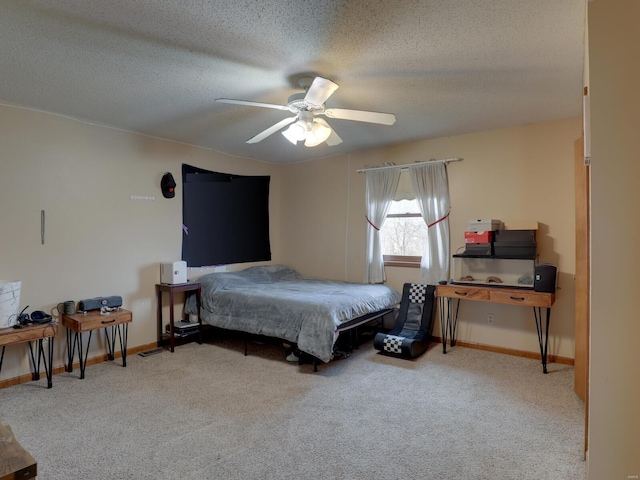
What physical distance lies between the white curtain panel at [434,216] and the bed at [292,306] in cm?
57

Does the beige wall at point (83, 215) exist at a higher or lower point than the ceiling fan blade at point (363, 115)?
lower

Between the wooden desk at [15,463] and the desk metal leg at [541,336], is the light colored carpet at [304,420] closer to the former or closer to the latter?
the desk metal leg at [541,336]

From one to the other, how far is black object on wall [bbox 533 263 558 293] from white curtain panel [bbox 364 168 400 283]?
6.07ft

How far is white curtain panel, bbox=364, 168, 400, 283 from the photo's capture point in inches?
185

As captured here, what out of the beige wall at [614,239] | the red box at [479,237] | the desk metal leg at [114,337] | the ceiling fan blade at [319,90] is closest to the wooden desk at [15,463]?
the beige wall at [614,239]

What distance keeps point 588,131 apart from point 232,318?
353 cm

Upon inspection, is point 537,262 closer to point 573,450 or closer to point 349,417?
point 573,450

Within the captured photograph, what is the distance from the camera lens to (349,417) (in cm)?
256

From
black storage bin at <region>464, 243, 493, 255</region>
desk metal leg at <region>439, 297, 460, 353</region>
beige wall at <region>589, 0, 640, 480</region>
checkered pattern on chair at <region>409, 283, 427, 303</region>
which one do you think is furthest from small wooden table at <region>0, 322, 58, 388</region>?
black storage bin at <region>464, 243, 493, 255</region>

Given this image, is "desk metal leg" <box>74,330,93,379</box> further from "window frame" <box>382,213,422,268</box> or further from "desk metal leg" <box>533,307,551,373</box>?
"desk metal leg" <box>533,307,551,373</box>

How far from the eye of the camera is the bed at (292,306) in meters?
3.38

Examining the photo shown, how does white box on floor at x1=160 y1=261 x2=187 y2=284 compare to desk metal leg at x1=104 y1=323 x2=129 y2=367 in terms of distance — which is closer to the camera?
desk metal leg at x1=104 y1=323 x2=129 y2=367

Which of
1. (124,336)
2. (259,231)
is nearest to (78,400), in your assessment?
(124,336)

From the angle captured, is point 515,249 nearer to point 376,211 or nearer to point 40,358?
point 376,211
